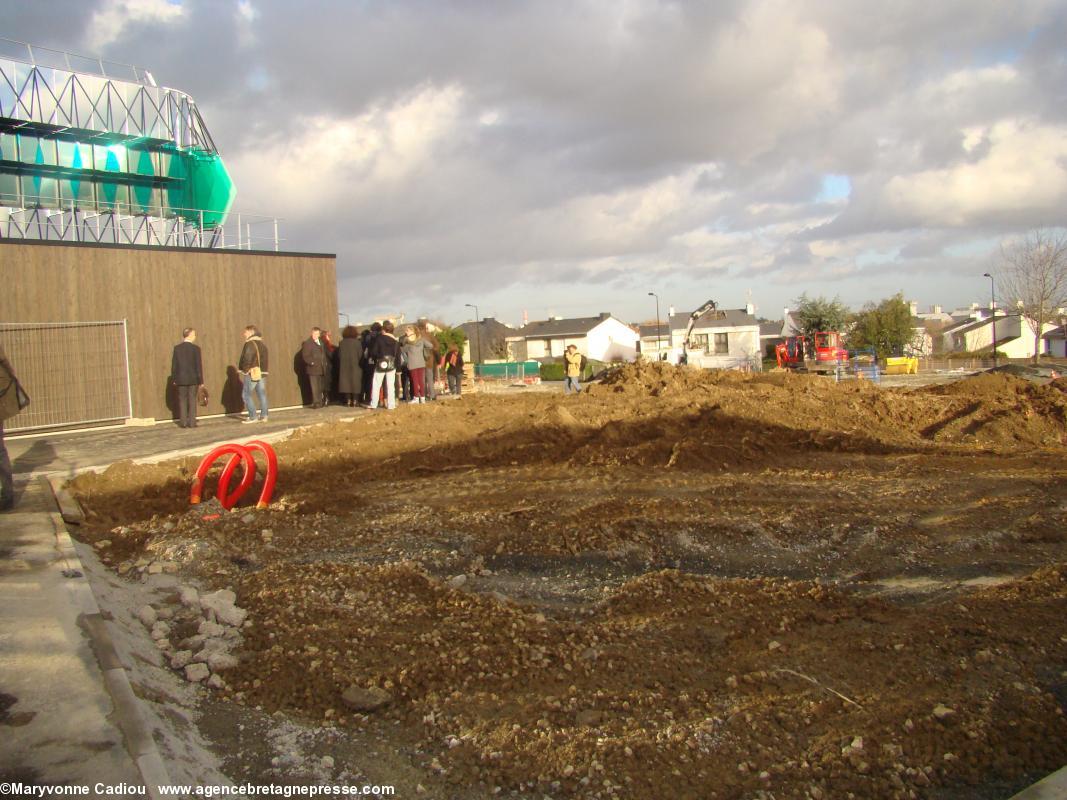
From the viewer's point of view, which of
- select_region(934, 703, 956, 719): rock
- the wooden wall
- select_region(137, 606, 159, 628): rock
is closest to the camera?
select_region(934, 703, 956, 719): rock

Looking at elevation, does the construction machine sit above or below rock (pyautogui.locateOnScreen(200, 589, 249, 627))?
above

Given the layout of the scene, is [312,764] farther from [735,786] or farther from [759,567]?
[759,567]

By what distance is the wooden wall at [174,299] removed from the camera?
14789 millimetres

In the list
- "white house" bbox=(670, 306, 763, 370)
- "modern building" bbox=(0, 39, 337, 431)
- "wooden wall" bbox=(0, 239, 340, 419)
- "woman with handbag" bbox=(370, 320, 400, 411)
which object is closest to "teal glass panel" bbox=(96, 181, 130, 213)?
"modern building" bbox=(0, 39, 337, 431)

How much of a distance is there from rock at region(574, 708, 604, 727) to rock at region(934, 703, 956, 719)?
1500 millimetres

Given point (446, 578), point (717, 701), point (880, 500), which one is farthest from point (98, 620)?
point (880, 500)

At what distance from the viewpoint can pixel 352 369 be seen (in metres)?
17.4

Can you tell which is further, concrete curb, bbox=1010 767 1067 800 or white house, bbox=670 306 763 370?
white house, bbox=670 306 763 370

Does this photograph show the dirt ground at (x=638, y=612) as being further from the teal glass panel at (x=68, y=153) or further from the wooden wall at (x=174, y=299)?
the teal glass panel at (x=68, y=153)

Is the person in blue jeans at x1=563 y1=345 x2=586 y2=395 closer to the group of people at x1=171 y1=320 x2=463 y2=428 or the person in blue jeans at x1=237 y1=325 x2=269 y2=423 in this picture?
the group of people at x1=171 y1=320 x2=463 y2=428

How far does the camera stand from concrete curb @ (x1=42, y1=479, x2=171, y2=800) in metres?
2.94

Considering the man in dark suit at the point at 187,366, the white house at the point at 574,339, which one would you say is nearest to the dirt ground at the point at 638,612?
the man in dark suit at the point at 187,366

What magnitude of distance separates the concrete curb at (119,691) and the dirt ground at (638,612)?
1.49 ft

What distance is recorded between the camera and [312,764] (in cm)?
355
